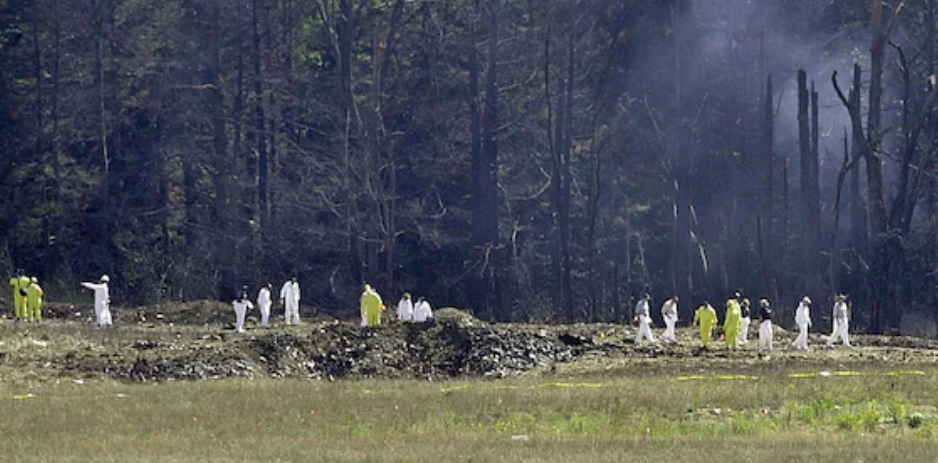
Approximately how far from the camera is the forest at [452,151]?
73.6 meters

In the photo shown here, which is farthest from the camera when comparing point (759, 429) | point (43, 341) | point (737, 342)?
point (737, 342)

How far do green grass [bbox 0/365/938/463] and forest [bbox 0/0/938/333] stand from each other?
34.5 m

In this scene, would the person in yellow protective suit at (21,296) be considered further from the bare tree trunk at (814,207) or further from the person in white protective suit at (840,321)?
the bare tree trunk at (814,207)

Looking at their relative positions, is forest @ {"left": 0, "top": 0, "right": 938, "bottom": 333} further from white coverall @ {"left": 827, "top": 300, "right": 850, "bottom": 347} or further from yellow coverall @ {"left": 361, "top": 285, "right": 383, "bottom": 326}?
white coverall @ {"left": 827, "top": 300, "right": 850, "bottom": 347}

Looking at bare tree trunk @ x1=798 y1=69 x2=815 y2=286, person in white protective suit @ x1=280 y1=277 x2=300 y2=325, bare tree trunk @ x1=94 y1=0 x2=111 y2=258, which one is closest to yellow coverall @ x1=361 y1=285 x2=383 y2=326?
person in white protective suit @ x1=280 y1=277 x2=300 y2=325

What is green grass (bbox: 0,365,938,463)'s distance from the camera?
83.2 feet

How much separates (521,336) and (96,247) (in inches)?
1358

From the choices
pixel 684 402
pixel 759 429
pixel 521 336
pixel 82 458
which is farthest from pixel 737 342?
pixel 82 458

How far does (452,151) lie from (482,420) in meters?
49.2

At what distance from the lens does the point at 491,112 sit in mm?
74812

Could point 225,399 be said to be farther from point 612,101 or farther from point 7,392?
point 612,101

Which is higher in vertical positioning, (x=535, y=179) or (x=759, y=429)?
(x=535, y=179)

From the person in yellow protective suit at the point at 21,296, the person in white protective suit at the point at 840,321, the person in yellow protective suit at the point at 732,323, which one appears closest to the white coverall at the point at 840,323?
the person in white protective suit at the point at 840,321

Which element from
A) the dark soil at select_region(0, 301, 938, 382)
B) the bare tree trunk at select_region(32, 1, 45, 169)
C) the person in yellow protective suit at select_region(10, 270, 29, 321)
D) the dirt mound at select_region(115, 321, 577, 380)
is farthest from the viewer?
the bare tree trunk at select_region(32, 1, 45, 169)
